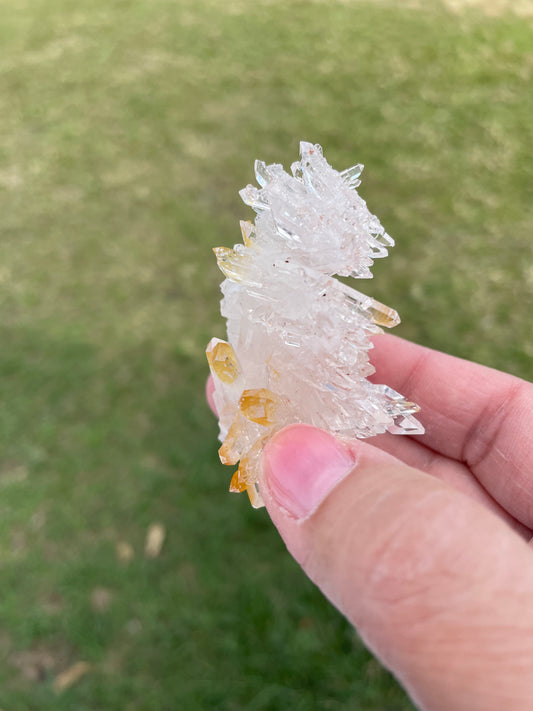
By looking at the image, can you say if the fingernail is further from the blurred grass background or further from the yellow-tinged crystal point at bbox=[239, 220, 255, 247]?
the blurred grass background

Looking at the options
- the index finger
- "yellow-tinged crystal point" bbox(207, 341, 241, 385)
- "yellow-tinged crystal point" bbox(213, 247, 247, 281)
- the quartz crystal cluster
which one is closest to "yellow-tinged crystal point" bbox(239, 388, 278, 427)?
the quartz crystal cluster

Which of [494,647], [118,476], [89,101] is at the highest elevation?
[89,101]

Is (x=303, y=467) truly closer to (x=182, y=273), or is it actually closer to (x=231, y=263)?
(x=231, y=263)

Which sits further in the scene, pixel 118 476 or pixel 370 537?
pixel 118 476

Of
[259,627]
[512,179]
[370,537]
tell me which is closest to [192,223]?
[512,179]

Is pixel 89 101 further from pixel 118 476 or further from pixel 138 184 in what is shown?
pixel 118 476
